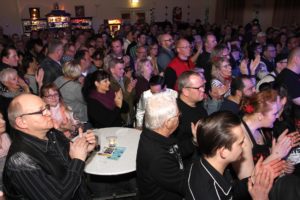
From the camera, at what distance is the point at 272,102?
2.33 metres

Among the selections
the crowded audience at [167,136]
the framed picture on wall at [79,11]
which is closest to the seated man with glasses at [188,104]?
the crowded audience at [167,136]

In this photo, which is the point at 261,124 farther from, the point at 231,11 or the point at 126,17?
the point at 231,11

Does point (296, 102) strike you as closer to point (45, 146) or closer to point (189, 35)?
point (45, 146)

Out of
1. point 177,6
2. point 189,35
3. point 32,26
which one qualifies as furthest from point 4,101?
point 177,6

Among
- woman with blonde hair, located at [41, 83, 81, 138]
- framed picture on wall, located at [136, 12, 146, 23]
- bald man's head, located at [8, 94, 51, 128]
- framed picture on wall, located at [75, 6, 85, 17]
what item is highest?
framed picture on wall, located at [75, 6, 85, 17]

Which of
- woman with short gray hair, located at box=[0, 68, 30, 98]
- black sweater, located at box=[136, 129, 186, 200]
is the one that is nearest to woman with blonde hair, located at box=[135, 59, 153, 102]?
woman with short gray hair, located at box=[0, 68, 30, 98]

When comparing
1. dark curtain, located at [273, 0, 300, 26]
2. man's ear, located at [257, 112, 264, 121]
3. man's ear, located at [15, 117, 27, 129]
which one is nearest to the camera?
man's ear, located at [15, 117, 27, 129]

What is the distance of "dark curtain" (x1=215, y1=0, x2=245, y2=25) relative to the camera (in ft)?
45.5

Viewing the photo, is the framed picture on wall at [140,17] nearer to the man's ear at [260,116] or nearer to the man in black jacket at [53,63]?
the man in black jacket at [53,63]

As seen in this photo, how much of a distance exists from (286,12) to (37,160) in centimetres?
1368

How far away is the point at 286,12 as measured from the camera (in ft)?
41.7

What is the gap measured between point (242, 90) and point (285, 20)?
11465 millimetres

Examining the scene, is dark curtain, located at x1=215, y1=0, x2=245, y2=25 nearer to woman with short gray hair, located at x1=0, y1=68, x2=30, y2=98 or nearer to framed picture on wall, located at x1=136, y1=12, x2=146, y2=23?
framed picture on wall, located at x1=136, y1=12, x2=146, y2=23

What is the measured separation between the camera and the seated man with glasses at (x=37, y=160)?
1.65 meters
